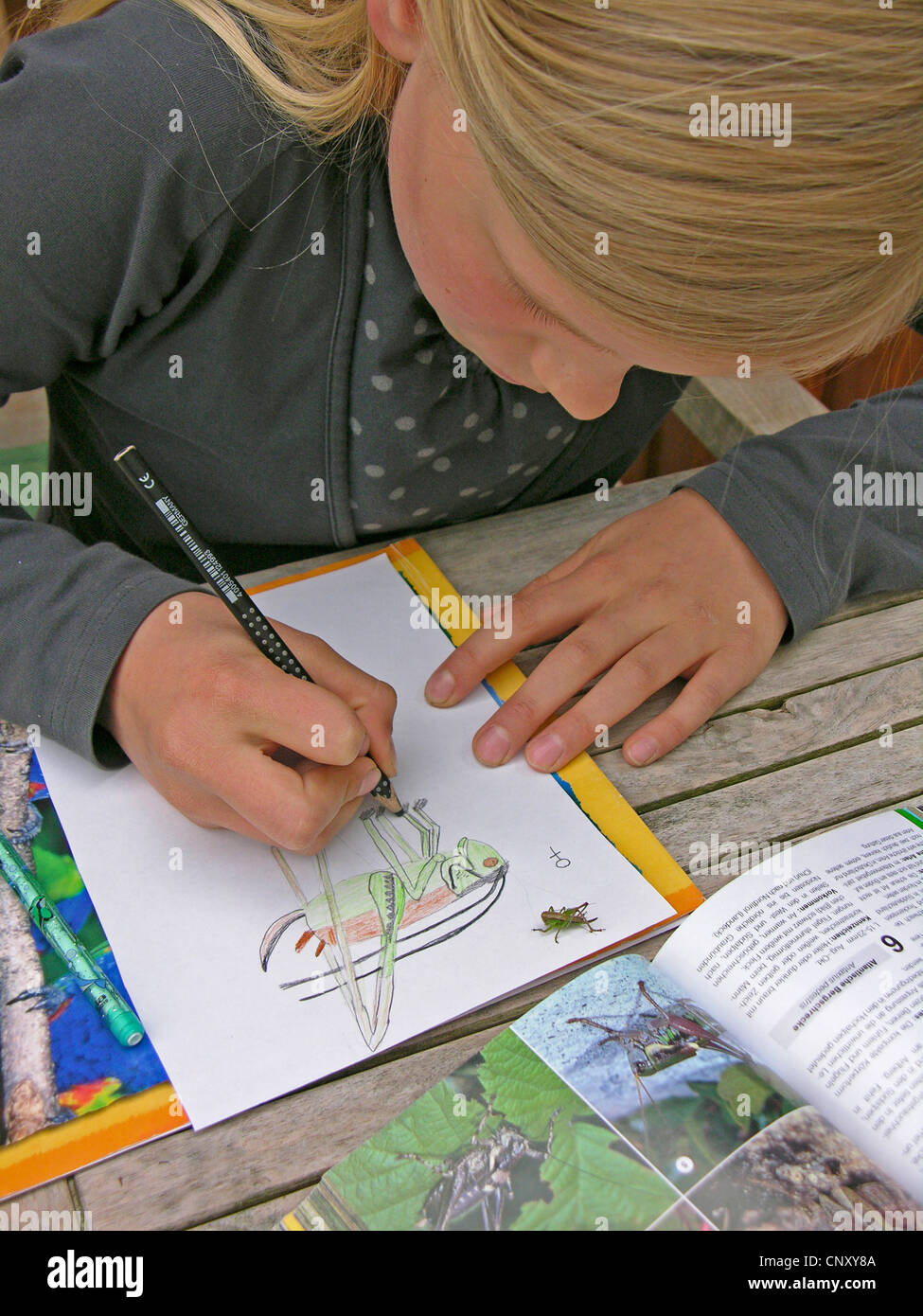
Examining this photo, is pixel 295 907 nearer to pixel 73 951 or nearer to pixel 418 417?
pixel 73 951

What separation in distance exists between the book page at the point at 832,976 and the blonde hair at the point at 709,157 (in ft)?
0.87

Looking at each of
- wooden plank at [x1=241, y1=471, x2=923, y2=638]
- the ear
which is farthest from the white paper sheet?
the ear

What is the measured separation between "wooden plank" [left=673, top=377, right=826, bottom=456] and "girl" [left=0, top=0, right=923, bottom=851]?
0.07 metres

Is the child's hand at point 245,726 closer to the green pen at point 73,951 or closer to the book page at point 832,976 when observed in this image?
the green pen at point 73,951

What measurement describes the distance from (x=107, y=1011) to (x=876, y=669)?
0.54 m

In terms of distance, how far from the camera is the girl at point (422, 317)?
15.9 inches

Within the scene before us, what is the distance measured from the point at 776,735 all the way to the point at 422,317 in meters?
0.39

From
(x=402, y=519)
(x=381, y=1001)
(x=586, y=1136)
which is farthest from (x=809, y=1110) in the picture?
(x=402, y=519)

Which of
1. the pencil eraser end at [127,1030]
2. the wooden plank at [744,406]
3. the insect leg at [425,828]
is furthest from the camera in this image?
the wooden plank at [744,406]

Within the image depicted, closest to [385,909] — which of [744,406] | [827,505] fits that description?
[827,505]

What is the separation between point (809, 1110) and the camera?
45cm

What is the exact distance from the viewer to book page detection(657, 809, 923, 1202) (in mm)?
458

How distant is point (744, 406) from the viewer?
3.18 ft

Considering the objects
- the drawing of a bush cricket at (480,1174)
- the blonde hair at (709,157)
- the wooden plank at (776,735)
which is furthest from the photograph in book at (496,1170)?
the blonde hair at (709,157)
